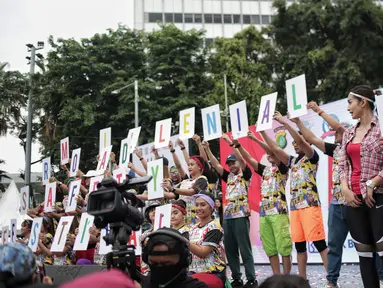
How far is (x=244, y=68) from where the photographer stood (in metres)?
23.0

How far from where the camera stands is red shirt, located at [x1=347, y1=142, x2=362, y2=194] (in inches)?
149

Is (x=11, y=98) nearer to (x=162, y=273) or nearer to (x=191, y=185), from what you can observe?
(x=191, y=185)

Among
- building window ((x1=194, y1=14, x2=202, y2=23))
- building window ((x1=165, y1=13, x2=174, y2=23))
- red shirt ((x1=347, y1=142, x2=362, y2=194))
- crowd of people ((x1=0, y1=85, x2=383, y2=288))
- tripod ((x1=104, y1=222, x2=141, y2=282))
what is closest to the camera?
tripod ((x1=104, y1=222, x2=141, y2=282))

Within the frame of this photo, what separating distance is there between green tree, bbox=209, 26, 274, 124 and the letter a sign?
15780 millimetres

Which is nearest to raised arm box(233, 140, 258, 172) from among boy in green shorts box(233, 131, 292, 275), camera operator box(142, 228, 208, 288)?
boy in green shorts box(233, 131, 292, 275)

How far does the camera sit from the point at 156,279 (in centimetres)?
281

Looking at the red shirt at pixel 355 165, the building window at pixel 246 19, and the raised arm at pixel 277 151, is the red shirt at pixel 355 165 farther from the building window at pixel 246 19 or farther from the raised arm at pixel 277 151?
the building window at pixel 246 19

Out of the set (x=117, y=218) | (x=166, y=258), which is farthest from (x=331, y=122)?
(x=117, y=218)

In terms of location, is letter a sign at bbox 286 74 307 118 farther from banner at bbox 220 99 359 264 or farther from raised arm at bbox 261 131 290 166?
banner at bbox 220 99 359 264

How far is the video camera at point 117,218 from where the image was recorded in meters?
2.59

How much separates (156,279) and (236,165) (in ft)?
10.9

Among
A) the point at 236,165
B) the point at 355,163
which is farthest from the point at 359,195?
the point at 236,165

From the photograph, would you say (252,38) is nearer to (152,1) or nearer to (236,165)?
(152,1)

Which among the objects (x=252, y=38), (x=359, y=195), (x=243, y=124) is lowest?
(x=359, y=195)
